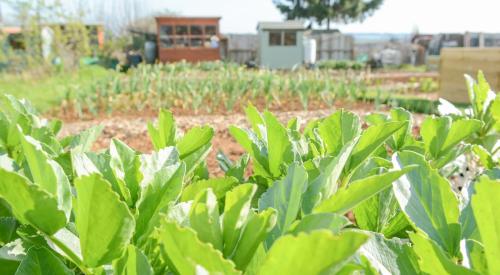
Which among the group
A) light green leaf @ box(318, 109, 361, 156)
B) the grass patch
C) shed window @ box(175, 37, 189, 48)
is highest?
shed window @ box(175, 37, 189, 48)

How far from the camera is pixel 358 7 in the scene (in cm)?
4109

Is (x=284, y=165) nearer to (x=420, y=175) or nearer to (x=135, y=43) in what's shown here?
(x=420, y=175)

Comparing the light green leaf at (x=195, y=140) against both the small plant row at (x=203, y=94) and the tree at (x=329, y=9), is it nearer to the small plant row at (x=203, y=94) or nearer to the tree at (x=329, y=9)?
the small plant row at (x=203, y=94)

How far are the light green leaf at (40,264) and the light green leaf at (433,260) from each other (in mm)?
372

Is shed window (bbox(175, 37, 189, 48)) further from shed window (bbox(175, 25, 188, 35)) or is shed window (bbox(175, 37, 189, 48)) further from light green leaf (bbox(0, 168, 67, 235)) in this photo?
light green leaf (bbox(0, 168, 67, 235))

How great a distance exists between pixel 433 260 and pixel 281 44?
29.1 m

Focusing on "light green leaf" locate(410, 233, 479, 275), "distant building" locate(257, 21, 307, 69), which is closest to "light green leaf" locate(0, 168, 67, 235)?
"light green leaf" locate(410, 233, 479, 275)

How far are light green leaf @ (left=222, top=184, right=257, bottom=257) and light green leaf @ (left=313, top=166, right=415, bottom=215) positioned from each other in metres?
0.08

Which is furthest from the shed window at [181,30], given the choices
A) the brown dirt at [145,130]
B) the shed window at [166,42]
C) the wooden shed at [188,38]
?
the brown dirt at [145,130]

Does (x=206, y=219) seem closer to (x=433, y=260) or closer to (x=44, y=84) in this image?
(x=433, y=260)

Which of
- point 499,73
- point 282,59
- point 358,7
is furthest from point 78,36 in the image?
point 358,7

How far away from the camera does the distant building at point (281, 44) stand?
94.0 ft

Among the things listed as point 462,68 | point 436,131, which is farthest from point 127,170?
point 462,68

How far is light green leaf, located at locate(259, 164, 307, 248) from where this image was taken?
0.57 metres
